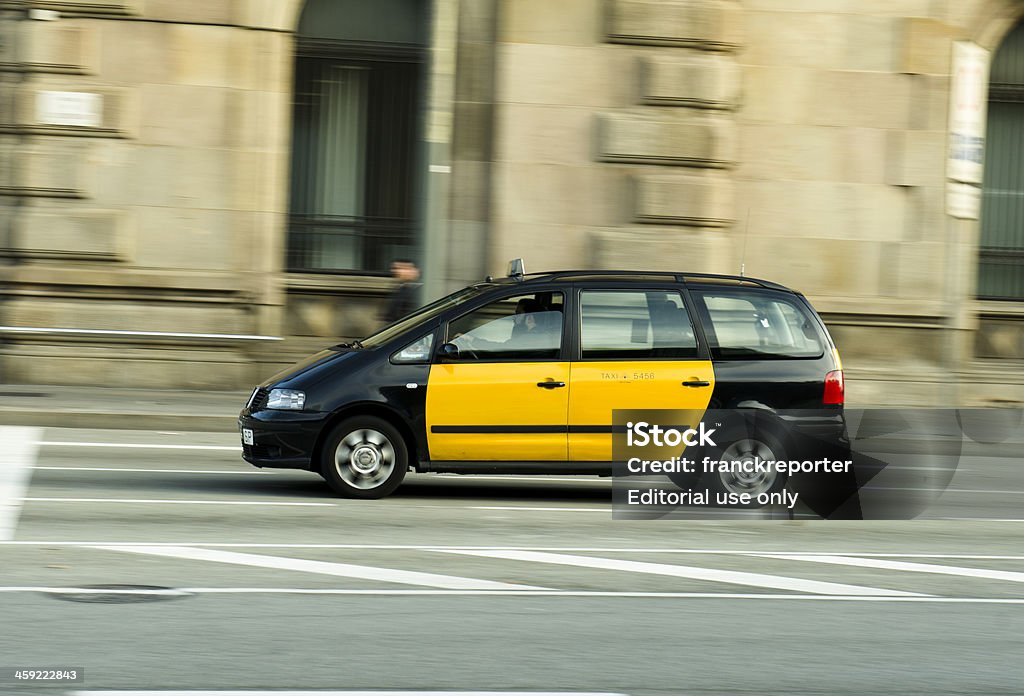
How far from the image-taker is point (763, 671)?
553cm

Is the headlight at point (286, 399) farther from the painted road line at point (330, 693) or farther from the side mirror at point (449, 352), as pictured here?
the painted road line at point (330, 693)

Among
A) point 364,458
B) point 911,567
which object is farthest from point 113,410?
point 911,567

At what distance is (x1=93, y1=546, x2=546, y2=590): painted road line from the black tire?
305 centimetres

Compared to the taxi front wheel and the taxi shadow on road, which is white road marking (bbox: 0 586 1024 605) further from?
the taxi front wheel

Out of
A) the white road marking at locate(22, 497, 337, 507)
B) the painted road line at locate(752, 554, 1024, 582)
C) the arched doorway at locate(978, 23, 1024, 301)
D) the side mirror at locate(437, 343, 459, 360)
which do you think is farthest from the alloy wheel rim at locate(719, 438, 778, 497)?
the arched doorway at locate(978, 23, 1024, 301)

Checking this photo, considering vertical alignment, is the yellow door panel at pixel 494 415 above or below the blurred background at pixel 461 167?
below

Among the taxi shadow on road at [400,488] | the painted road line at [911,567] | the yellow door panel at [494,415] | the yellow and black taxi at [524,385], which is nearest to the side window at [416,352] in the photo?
the yellow and black taxi at [524,385]

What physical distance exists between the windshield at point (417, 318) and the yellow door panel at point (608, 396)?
3.23 feet

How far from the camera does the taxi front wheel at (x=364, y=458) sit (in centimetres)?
990

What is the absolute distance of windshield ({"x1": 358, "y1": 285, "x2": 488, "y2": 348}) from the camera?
33.3ft

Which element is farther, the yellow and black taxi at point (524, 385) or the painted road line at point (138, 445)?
the painted road line at point (138, 445)

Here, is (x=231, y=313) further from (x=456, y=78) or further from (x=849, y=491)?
(x=849, y=491)

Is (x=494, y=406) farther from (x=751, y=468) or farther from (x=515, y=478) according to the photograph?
(x=515, y=478)

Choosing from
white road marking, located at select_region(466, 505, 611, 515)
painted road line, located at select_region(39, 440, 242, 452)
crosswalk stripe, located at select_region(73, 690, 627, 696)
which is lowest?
painted road line, located at select_region(39, 440, 242, 452)
